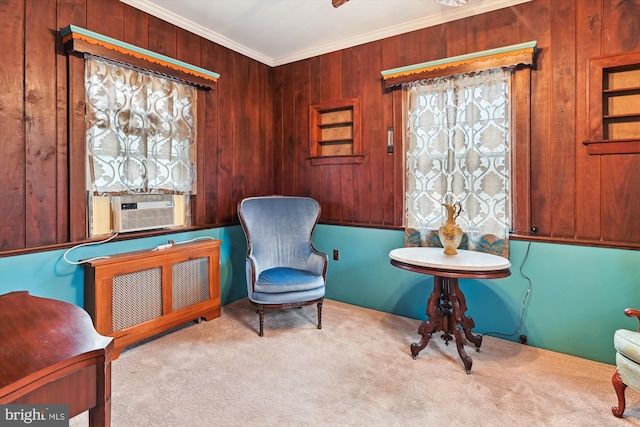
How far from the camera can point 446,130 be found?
2.79 meters

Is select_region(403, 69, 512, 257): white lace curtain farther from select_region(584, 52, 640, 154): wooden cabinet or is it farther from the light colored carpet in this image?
the light colored carpet

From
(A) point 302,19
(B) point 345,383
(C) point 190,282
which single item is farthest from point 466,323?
(A) point 302,19

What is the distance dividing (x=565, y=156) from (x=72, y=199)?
3443 millimetres

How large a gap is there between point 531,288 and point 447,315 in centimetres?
71

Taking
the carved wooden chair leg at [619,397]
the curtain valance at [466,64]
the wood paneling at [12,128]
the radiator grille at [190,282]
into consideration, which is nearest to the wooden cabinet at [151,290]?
the radiator grille at [190,282]

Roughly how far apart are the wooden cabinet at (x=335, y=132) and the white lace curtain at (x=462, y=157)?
538mm

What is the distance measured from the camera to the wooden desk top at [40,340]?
86cm

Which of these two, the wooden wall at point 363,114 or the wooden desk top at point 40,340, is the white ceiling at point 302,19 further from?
the wooden desk top at point 40,340

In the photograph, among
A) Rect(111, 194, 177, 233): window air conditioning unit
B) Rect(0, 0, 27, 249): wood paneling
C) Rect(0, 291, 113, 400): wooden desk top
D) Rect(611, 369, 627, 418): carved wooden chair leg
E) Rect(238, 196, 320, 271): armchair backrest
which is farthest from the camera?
Rect(238, 196, 320, 271): armchair backrest

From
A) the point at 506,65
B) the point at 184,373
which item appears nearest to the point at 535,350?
the point at 506,65

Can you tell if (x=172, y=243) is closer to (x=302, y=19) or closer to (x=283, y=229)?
(x=283, y=229)

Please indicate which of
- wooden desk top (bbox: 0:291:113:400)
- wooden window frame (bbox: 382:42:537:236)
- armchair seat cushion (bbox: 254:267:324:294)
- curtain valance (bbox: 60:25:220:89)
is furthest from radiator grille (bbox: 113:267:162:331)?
wooden window frame (bbox: 382:42:537:236)

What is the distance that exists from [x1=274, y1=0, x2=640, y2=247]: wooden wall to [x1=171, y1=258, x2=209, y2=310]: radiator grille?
162cm

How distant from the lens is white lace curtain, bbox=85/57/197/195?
2387 mm
